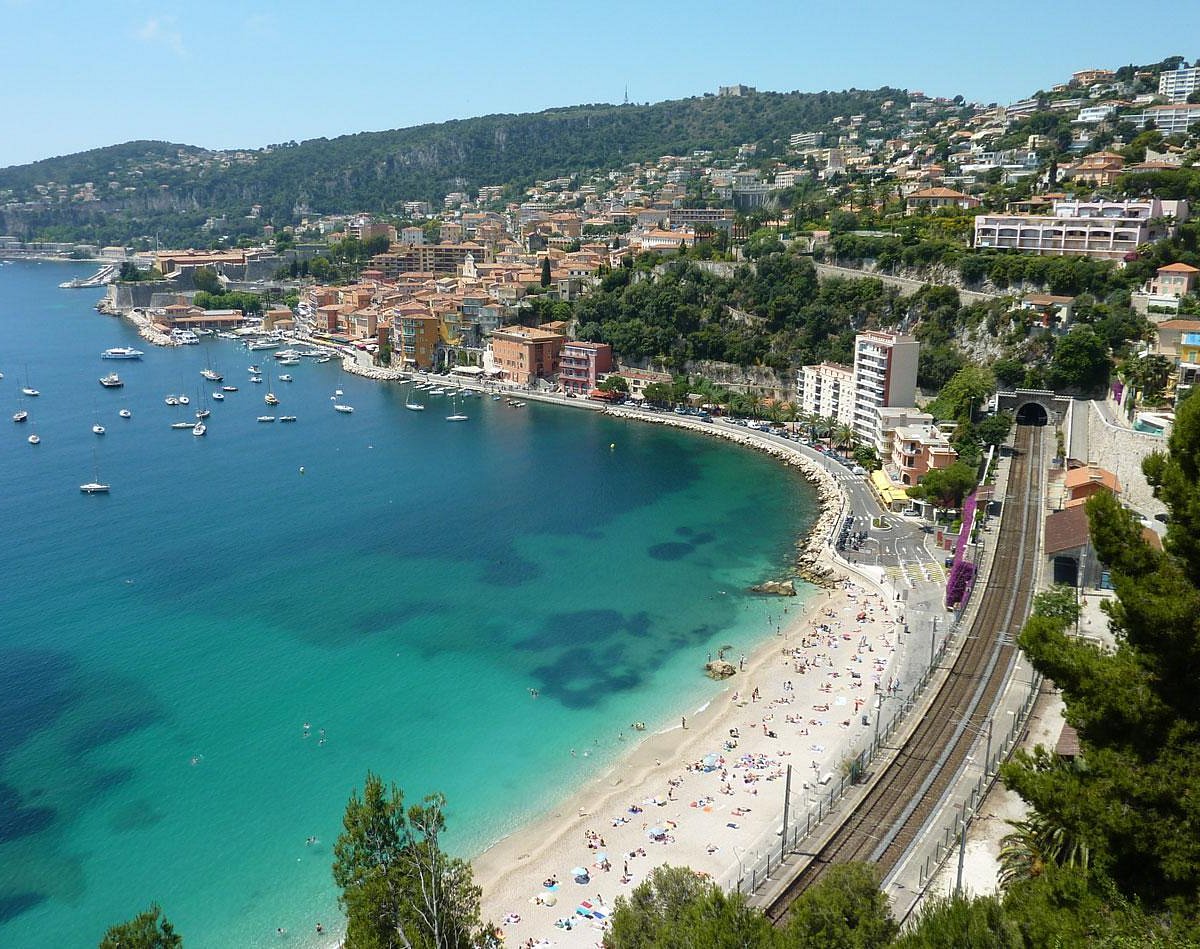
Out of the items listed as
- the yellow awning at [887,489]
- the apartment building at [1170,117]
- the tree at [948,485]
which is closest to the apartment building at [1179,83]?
the apartment building at [1170,117]

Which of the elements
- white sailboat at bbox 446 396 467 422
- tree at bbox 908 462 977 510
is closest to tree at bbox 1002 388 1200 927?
tree at bbox 908 462 977 510

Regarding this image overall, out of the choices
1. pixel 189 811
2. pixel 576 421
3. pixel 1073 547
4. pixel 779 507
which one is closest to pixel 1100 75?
pixel 576 421

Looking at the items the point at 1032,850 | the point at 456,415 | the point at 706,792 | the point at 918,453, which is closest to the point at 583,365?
the point at 456,415

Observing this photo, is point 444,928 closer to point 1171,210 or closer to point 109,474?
point 109,474

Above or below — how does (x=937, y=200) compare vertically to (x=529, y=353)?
above

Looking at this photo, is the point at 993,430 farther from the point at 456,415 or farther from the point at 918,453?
the point at 456,415

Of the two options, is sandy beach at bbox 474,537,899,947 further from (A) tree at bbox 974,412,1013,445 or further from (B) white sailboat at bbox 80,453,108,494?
(B) white sailboat at bbox 80,453,108,494

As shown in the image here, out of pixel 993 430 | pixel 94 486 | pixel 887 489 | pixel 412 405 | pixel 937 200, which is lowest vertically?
pixel 412 405

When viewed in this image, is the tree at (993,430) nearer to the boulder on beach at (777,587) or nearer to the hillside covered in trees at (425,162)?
the boulder on beach at (777,587)
